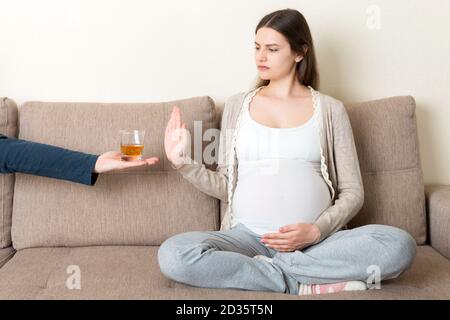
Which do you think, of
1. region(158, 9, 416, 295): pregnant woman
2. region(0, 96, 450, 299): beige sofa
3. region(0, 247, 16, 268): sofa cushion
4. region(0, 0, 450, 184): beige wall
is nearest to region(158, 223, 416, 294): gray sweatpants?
region(158, 9, 416, 295): pregnant woman

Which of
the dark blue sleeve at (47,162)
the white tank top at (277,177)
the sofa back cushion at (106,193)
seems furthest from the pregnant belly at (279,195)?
the dark blue sleeve at (47,162)

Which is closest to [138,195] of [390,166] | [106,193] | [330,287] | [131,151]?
[106,193]

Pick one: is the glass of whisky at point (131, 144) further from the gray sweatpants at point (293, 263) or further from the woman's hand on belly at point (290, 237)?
the woman's hand on belly at point (290, 237)

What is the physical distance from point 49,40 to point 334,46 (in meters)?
1.14

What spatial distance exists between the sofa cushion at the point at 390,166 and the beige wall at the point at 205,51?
0.27 meters

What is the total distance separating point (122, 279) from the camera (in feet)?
5.69

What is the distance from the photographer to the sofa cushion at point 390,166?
85.0 inches

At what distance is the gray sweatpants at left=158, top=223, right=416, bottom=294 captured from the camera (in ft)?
5.41

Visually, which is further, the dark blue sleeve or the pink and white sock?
the dark blue sleeve

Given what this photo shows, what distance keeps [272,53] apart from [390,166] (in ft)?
1.96

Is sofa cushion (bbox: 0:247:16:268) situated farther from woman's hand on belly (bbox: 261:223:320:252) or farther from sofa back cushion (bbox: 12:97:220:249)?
woman's hand on belly (bbox: 261:223:320:252)

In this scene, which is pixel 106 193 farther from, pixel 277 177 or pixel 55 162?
pixel 277 177

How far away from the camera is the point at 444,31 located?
2457mm

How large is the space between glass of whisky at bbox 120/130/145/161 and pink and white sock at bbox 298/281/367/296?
656 millimetres
